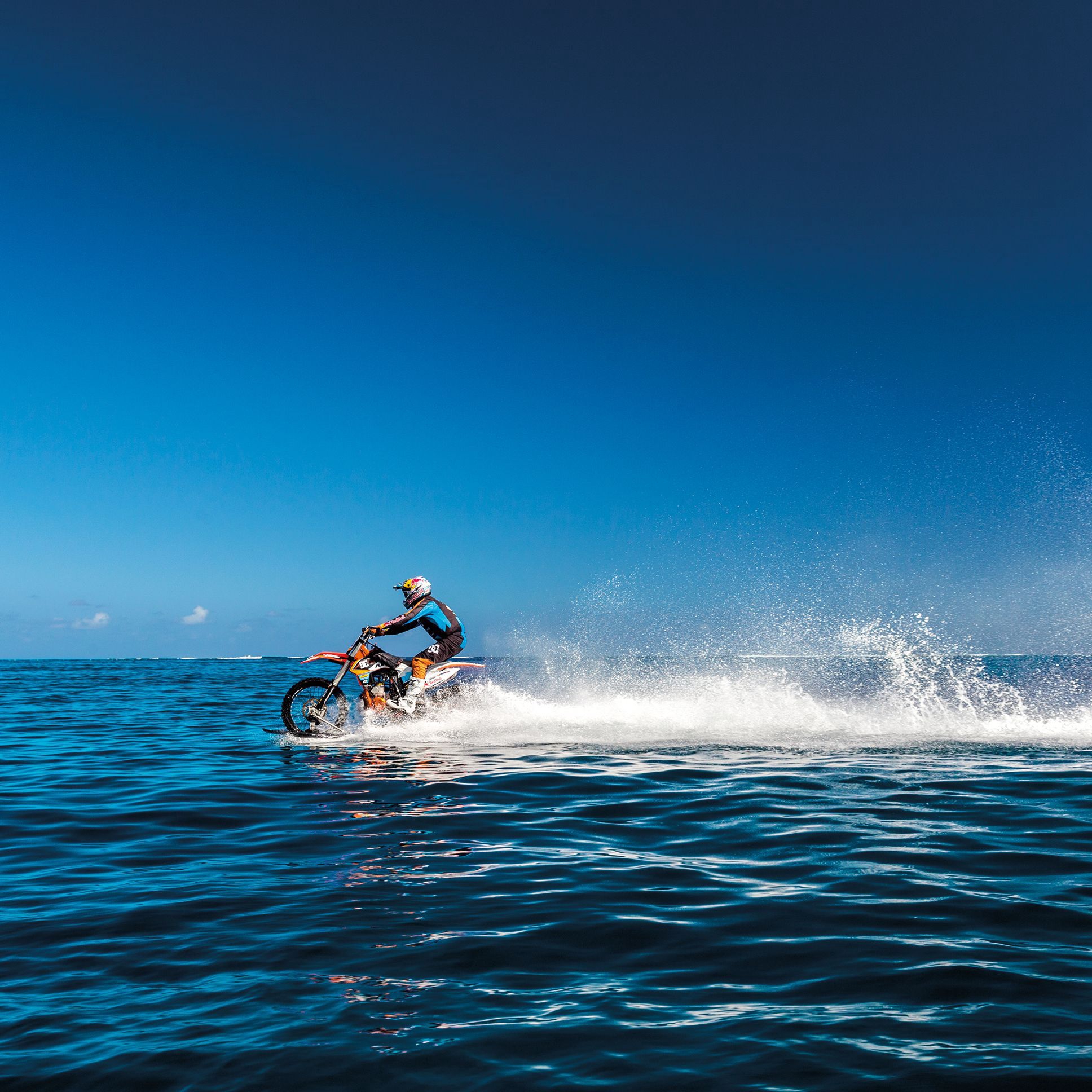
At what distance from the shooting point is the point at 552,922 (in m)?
5.86

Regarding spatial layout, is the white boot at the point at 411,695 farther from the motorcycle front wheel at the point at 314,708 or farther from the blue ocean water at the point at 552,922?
the blue ocean water at the point at 552,922

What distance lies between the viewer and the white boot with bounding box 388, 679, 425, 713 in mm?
17375

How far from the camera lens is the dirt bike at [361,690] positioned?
1642 cm

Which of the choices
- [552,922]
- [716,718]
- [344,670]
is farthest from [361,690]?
[552,922]

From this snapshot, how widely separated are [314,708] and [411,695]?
6.80 feet

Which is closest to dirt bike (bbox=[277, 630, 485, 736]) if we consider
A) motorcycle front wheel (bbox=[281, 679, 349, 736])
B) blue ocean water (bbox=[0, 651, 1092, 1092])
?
motorcycle front wheel (bbox=[281, 679, 349, 736])

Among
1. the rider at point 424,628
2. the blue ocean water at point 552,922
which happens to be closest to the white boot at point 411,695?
the rider at point 424,628

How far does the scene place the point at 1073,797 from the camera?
10062mm

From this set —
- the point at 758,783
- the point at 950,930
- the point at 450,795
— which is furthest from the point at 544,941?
the point at 758,783

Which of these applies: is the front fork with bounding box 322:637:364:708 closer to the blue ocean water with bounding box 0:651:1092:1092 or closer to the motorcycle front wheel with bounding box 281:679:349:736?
the motorcycle front wheel with bounding box 281:679:349:736

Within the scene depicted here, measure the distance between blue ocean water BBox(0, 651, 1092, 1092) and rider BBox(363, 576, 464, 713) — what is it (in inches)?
147

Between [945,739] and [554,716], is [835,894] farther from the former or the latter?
[554,716]

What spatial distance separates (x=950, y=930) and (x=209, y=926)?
522 centimetres

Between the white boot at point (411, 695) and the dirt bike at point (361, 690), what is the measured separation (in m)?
0.07
